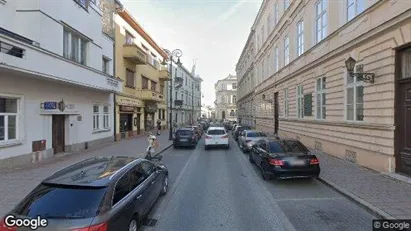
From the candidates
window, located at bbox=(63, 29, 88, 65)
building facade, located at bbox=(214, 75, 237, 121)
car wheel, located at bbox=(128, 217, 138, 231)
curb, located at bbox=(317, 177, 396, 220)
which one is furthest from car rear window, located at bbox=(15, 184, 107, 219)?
building facade, located at bbox=(214, 75, 237, 121)

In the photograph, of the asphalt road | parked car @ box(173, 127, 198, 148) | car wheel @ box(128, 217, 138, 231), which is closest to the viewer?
car wheel @ box(128, 217, 138, 231)

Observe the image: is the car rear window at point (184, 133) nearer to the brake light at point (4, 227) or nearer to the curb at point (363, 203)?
the curb at point (363, 203)

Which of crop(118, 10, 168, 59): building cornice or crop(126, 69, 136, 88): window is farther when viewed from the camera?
crop(126, 69, 136, 88): window

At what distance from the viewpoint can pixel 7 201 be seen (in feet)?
22.6

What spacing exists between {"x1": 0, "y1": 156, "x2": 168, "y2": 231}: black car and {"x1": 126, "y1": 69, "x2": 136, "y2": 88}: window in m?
20.5

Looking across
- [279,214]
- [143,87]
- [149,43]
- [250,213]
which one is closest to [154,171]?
[250,213]

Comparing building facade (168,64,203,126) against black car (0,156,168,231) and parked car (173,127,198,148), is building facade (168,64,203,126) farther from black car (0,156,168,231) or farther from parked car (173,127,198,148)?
black car (0,156,168,231)

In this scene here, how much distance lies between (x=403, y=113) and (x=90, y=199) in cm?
905

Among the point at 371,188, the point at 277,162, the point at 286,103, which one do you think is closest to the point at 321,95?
the point at 286,103

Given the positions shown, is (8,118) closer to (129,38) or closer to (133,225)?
(133,225)

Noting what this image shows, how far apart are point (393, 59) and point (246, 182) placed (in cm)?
598

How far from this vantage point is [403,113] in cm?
873

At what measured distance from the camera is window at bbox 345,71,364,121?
10906 millimetres

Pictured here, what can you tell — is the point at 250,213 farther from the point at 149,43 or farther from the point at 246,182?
the point at 149,43
